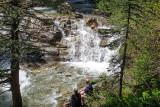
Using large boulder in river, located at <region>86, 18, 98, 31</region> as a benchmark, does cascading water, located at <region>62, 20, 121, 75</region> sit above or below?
below

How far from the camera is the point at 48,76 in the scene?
520 inches

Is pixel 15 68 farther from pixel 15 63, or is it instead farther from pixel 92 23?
pixel 92 23

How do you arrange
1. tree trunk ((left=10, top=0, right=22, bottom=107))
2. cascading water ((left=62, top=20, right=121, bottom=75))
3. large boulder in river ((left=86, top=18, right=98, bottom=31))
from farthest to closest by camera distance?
large boulder in river ((left=86, top=18, right=98, bottom=31))
cascading water ((left=62, top=20, right=121, bottom=75))
tree trunk ((left=10, top=0, right=22, bottom=107))

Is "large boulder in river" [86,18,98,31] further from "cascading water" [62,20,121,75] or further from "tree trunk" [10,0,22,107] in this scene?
"tree trunk" [10,0,22,107]

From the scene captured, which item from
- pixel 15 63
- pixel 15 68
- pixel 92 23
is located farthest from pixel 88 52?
pixel 15 63

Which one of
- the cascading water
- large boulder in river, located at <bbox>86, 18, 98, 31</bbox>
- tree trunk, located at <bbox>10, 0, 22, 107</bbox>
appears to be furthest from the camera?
large boulder in river, located at <bbox>86, 18, 98, 31</bbox>

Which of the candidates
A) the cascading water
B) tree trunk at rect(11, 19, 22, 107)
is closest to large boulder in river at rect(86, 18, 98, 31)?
the cascading water

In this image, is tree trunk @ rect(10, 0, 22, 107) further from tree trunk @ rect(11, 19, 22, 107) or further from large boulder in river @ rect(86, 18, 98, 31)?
large boulder in river @ rect(86, 18, 98, 31)

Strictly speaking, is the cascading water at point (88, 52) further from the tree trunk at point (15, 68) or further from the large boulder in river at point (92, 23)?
the tree trunk at point (15, 68)

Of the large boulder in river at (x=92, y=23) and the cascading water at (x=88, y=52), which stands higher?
the large boulder in river at (x=92, y=23)

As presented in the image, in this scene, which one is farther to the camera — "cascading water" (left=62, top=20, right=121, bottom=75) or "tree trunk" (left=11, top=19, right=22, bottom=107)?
"cascading water" (left=62, top=20, right=121, bottom=75)

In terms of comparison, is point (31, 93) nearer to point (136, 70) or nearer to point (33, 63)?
point (33, 63)

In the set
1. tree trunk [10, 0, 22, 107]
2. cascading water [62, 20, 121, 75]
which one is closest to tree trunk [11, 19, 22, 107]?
tree trunk [10, 0, 22, 107]

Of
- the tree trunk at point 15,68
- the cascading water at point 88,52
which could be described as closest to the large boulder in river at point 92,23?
the cascading water at point 88,52
